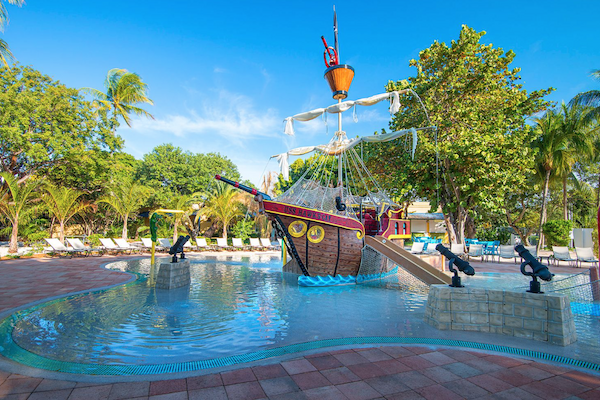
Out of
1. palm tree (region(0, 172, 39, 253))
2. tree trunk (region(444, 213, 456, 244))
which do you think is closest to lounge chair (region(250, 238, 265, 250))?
tree trunk (region(444, 213, 456, 244))

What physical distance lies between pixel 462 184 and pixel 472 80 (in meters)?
5.74

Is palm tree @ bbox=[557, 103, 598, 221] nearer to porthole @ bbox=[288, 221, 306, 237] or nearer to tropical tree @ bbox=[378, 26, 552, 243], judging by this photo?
tropical tree @ bbox=[378, 26, 552, 243]

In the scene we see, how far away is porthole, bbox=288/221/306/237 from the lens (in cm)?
1025

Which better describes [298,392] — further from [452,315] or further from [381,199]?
[381,199]

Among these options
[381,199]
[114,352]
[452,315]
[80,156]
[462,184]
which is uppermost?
[80,156]

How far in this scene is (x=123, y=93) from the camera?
2709cm

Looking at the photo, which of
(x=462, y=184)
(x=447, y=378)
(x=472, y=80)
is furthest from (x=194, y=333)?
(x=472, y=80)

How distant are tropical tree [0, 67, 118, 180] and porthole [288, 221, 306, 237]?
1800 cm

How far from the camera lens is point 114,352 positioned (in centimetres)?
466

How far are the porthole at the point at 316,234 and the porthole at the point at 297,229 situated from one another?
0.69 feet

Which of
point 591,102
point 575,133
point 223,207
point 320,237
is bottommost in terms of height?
point 320,237

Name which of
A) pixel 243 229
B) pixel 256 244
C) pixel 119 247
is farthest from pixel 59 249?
pixel 243 229

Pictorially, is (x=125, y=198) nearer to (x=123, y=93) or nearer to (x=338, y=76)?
(x=123, y=93)

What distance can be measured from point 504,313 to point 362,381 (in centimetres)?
326
